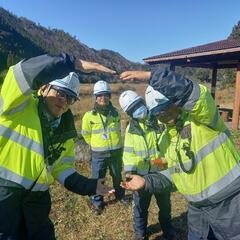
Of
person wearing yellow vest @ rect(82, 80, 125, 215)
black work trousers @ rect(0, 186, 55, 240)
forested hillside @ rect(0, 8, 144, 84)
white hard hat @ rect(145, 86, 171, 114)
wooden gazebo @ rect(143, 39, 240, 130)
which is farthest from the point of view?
forested hillside @ rect(0, 8, 144, 84)

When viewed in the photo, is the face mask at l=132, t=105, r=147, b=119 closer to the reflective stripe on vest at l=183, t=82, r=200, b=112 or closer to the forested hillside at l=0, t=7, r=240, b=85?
the reflective stripe on vest at l=183, t=82, r=200, b=112

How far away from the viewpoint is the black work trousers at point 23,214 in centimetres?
285

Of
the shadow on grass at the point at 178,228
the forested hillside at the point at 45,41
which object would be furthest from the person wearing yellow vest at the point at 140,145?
the forested hillside at the point at 45,41

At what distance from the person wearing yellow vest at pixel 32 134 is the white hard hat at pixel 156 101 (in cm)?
43

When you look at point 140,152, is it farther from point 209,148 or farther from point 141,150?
point 209,148

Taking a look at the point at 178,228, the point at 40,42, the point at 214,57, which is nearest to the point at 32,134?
the point at 178,228

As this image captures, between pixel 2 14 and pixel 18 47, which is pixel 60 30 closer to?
pixel 2 14

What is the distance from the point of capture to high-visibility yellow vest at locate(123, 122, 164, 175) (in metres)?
5.30

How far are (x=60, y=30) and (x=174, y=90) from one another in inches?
4118

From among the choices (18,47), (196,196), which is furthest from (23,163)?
(18,47)

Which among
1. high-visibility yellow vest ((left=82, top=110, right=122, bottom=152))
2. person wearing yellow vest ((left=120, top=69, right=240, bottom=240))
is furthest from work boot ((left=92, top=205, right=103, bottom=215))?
person wearing yellow vest ((left=120, top=69, right=240, bottom=240))

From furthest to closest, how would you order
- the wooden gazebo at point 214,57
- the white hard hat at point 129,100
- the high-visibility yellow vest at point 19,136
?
1. the wooden gazebo at point 214,57
2. the white hard hat at point 129,100
3. the high-visibility yellow vest at point 19,136

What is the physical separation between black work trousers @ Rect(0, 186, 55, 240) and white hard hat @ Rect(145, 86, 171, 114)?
3.59ft

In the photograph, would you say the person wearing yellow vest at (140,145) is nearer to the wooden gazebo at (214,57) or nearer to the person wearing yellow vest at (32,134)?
the person wearing yellow vest at (32,134)
